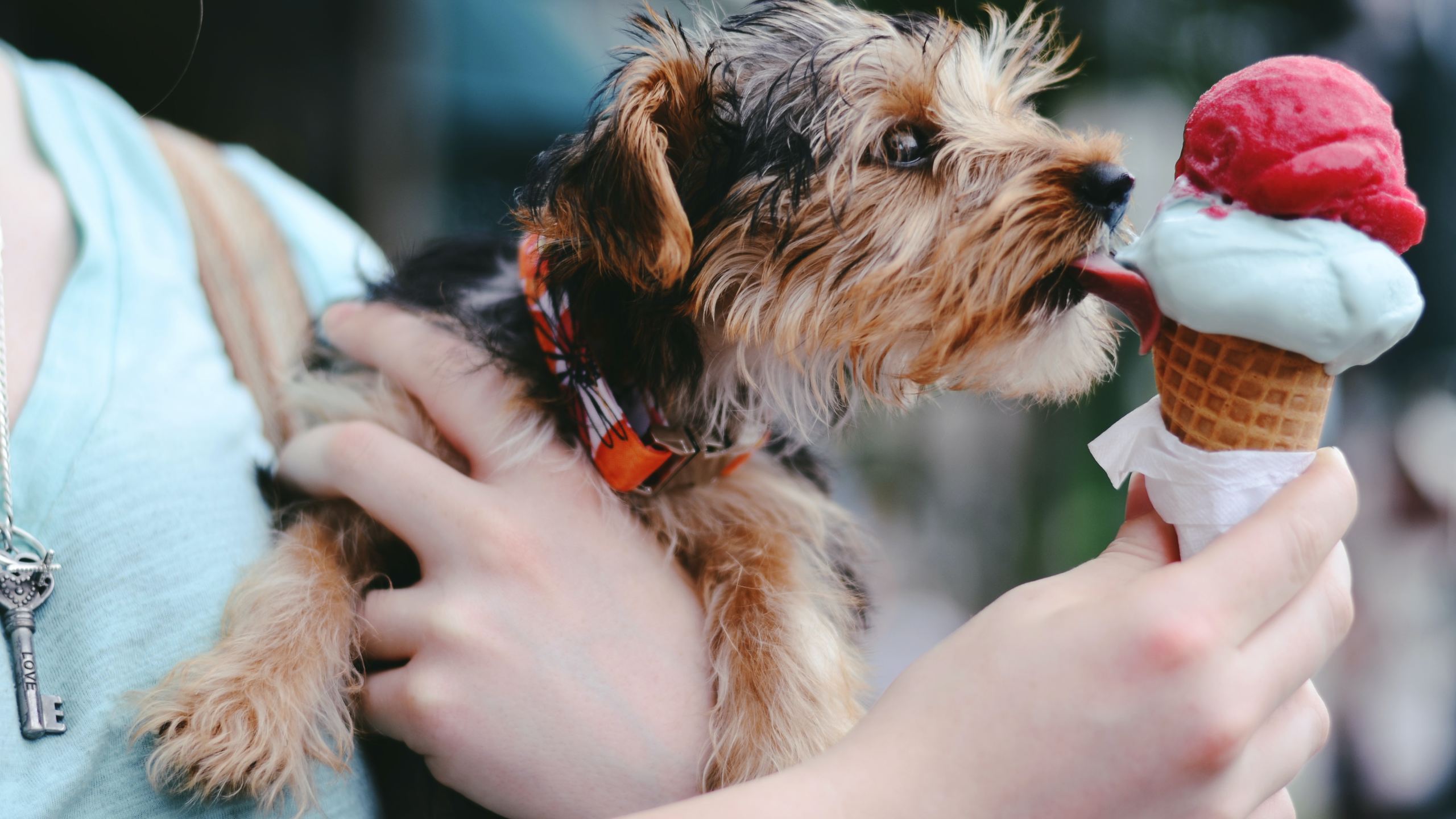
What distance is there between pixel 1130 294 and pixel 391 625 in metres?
1.44

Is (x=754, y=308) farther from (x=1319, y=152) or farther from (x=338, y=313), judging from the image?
(x=338, y=313)

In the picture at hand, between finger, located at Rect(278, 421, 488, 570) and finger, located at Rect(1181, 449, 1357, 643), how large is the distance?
122 cm

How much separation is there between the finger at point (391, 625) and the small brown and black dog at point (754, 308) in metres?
0.06

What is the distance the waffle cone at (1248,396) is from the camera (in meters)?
1.19

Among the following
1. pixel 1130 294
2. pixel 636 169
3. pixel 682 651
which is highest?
pixel 636 169

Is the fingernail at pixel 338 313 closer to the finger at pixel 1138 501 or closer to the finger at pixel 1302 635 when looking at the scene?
the finger at pixel 1138 501

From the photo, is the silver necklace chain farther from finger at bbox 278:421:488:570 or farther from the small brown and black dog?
finger at bbox 278:421:488:570

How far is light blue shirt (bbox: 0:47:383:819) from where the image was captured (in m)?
1.39

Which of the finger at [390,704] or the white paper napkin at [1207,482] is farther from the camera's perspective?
the finger at [390,704]

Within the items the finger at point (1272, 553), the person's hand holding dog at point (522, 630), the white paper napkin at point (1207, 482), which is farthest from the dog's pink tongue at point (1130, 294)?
the person's hand holding dog at point (522, 630)

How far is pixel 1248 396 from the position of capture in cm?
119

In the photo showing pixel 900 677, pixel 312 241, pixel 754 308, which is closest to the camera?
pixel 900 677

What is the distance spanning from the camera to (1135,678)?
0.98 metres

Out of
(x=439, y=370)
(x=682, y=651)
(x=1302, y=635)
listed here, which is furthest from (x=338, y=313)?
(x=1302, y=635)
